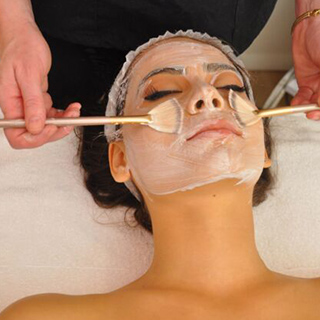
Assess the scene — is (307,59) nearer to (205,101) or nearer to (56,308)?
(205,101)

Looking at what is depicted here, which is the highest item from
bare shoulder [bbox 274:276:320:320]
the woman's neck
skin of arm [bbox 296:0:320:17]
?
skin of arm [bbox 296:0:320:17]

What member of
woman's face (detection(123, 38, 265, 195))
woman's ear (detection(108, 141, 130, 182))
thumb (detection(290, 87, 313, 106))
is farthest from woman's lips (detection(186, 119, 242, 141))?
thumb (detection(290, 87, 313, 106))

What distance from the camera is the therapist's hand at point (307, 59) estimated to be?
116cm

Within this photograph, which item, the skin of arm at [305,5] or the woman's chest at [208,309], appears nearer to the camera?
the woman's chest at [208,309]

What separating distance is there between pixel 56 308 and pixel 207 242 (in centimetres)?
32

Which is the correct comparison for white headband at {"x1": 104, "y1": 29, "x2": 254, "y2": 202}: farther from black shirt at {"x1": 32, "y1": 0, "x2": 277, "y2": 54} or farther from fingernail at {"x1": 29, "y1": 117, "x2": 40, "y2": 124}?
fingernail at {"x1": 29, "y1": 117, "x2": 40, "y2": 124}

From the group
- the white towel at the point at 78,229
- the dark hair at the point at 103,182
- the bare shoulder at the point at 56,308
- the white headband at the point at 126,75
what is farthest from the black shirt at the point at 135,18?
the bare shoulder at the point at 56,308

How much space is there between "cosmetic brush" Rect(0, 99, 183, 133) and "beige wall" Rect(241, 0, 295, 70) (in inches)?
42.7

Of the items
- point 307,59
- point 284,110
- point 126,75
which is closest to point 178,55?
point 126,75

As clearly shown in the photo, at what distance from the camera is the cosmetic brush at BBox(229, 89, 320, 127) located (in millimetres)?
976

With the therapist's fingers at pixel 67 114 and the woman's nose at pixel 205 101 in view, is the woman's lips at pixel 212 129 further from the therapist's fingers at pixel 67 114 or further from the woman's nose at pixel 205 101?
the therapist's fingers at pixel 67 114

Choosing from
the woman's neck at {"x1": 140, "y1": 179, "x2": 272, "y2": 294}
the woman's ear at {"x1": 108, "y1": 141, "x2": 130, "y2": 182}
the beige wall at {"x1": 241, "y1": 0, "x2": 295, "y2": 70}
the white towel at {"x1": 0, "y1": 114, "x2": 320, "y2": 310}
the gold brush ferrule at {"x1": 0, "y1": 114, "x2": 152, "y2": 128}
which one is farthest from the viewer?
the beige wall at {"x1": 241, "y1": 0, "x2": 295, "y2": 70}

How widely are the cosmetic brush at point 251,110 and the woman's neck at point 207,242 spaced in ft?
0.43

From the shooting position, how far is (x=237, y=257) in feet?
3.40
